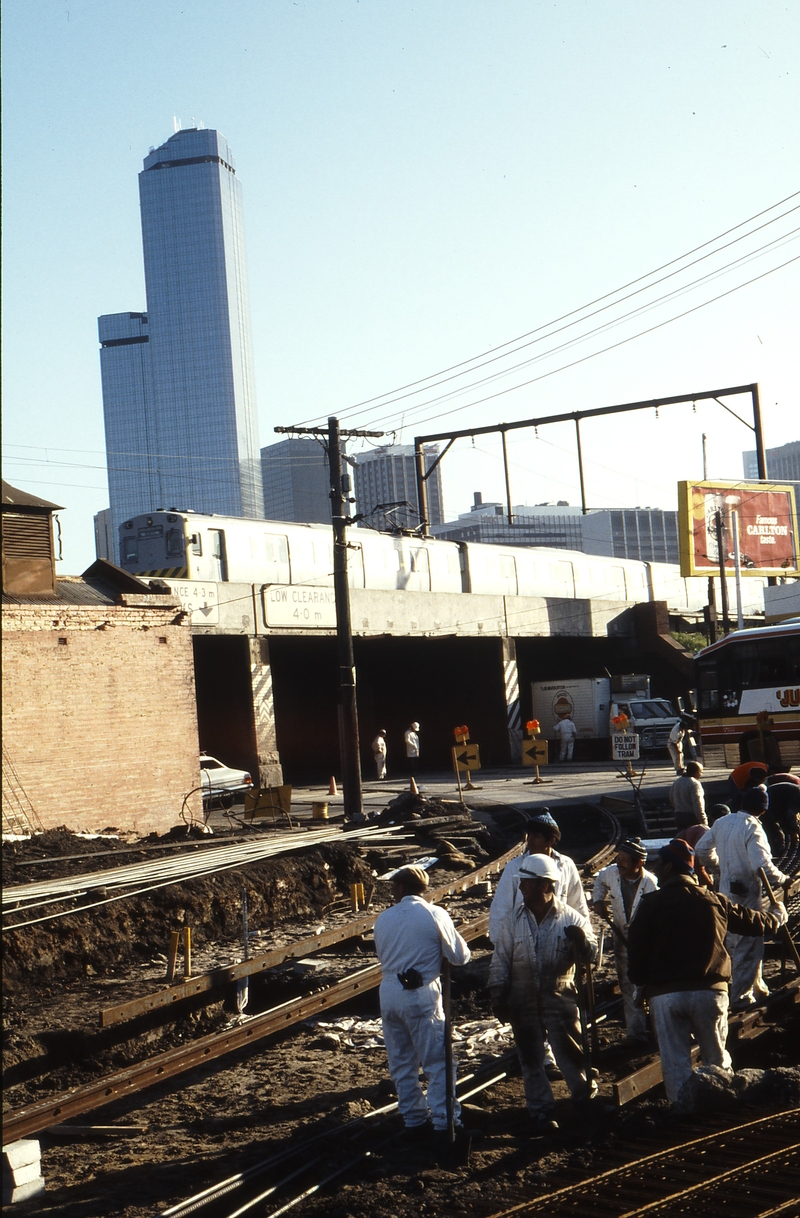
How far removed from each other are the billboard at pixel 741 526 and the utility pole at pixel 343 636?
18.8 meters

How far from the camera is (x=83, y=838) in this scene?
18750mm

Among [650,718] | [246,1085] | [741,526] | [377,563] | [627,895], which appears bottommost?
[246,1085]

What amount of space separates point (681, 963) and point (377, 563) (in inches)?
1158

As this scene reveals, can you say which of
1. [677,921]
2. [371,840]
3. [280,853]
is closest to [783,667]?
[371,840]

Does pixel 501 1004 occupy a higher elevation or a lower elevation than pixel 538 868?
lower

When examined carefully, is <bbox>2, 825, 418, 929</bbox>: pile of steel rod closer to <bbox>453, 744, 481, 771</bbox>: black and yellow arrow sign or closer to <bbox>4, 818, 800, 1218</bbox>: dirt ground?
<bbox>4, 818, 800, 1218</bbox>: dirt ground

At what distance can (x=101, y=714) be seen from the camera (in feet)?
72.5

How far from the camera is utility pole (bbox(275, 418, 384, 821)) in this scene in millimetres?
21719

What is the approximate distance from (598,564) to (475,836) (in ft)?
89.8

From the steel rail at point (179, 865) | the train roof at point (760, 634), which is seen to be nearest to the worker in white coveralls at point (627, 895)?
the steel rail at point (179, 865)

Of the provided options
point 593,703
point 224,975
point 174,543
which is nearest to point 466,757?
point 174,543

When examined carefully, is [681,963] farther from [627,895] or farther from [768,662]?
[768,662]

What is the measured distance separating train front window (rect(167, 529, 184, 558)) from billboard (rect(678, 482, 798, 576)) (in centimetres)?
1719

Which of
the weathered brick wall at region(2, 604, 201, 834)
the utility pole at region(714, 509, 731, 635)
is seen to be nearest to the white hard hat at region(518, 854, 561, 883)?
the weathered brick wall at region(2, 604, 201, 834)
